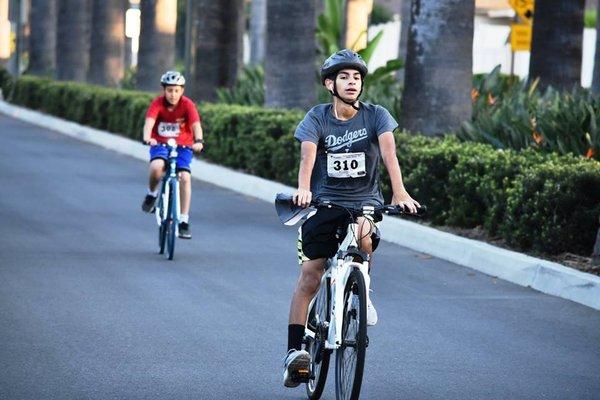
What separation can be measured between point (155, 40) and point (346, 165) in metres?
30.2

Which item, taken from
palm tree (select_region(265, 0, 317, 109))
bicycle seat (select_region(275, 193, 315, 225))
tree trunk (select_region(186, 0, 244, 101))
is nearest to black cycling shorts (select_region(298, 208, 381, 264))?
bicycle seat (select_region(275, 193, 315, 225))

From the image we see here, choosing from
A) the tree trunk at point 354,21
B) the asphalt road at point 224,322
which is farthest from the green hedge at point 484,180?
the tree trunk at point 354,21

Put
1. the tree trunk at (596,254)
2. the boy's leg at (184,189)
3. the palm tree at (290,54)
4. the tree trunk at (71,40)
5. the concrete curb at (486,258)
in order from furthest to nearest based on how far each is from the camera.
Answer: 1. the tree trunk at (71,40)
2. the palm tree at (290,54)
3. the boy's leg at (184,189)
4. the tree trunk at (596,254)
5. the concrete curb at (486,258)

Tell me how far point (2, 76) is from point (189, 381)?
2182 inches

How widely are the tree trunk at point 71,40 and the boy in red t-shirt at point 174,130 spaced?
3328 centimetres

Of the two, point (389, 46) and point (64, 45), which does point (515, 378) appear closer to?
point (64, 45)

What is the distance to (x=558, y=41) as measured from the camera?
23.8 meters

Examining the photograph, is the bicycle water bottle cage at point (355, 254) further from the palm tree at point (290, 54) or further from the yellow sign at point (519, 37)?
the yellow sign at point (519, 37)

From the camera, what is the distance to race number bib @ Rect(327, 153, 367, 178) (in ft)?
28.0

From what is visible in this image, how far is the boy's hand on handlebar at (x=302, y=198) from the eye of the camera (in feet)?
26.6

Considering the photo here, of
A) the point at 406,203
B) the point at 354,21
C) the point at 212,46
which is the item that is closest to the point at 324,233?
the point at 406,203

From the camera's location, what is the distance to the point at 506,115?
18984mm

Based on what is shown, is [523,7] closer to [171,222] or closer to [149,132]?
[149,132]

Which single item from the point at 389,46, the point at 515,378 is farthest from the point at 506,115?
the point at 389,46
